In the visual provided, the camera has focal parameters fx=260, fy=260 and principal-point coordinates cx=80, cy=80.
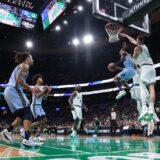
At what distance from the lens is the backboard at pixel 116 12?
870 cm

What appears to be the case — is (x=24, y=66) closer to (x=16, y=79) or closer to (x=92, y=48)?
(x=16, y=79)

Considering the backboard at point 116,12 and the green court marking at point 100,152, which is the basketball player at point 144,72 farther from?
the backboard at point 116,12

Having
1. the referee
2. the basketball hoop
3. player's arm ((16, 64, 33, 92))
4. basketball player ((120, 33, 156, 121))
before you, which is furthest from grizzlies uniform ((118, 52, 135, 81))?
the referee

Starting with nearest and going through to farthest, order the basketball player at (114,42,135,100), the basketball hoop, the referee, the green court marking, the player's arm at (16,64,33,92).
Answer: the green court marking
the player's arm at (16,64,33,92)
the basketball player at (114,42,135,100)
the basketball hoop
the referee

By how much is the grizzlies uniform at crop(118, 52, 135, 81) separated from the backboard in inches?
67.3

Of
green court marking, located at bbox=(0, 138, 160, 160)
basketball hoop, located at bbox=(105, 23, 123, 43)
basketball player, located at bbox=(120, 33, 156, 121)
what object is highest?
basketball hoop, located at bbox=(105, 23, 123, 43)

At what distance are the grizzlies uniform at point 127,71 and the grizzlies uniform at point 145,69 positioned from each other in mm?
1453

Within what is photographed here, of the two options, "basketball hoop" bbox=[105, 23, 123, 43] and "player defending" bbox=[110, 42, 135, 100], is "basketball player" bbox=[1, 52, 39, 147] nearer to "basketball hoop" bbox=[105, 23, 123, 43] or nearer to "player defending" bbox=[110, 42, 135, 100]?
"player defending" bbox=[110, 42, 135, 100]

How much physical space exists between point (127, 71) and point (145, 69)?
5.55 feet

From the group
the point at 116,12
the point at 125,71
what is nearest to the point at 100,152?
the point at 125,71

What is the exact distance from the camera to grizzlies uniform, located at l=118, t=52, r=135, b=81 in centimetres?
762

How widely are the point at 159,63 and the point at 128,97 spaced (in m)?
7.89

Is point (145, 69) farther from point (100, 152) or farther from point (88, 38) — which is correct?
point (88, 38)

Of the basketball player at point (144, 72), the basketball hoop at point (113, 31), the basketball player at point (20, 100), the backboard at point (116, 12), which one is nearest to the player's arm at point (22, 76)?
the basketball player at point (20, 100)
